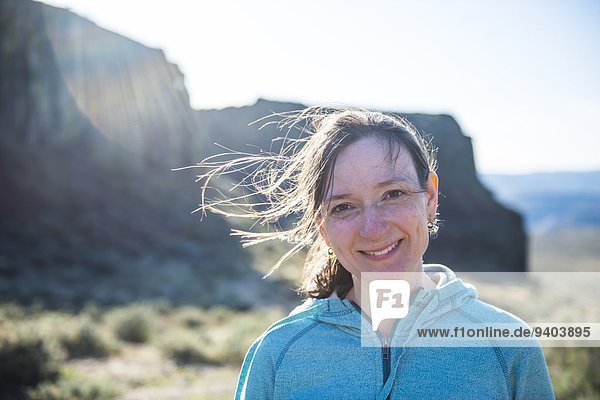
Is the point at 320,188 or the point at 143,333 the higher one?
the point at 320,188

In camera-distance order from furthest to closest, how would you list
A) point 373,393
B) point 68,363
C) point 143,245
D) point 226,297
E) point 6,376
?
point 143,245, point 226,297, point 68,363, point 6,376, point 373,393

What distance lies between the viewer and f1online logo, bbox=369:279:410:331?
170 centimetres

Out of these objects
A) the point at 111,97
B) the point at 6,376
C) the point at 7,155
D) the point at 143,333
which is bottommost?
the point at 143,333

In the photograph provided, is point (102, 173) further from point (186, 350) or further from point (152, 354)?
point (186, 350)

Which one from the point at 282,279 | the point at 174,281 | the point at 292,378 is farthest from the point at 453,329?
the point at 282,279

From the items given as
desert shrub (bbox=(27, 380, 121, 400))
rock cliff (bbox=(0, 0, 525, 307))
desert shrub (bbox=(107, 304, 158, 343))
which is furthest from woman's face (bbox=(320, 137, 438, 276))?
rock cliff (bbox=(0, 0, 525, 307))

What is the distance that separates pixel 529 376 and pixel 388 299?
0.47 meters

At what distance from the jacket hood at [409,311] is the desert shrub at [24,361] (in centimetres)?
624

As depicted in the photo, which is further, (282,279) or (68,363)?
(282,279)

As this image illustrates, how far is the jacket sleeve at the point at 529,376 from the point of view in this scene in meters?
1.55

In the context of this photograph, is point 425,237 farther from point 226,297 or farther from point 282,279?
point 282,279

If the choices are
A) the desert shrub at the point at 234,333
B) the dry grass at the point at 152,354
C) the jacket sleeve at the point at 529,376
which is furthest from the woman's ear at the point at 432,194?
the desert shrub at the point at 234,333

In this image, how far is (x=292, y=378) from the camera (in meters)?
1.64

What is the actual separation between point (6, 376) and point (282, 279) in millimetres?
14401
